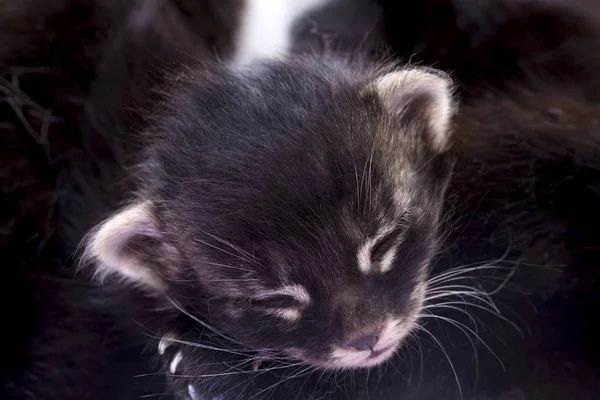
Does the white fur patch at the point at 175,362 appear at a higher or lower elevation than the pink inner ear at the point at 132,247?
lower

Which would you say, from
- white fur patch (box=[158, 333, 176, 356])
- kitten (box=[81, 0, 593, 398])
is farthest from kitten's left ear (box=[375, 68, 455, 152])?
white fur patch (box=[158, 333, 176, 356])

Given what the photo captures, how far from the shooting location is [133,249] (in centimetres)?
→ 105

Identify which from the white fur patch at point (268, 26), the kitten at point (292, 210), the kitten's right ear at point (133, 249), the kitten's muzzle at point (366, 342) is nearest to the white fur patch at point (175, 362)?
the kitten at point (292, 210)

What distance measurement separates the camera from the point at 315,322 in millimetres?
910

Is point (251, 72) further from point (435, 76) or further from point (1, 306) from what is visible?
point (1, 306)

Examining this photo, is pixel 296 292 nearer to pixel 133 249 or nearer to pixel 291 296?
pixel 291 296

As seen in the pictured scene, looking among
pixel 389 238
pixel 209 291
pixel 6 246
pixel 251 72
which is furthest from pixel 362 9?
pixel 6 246

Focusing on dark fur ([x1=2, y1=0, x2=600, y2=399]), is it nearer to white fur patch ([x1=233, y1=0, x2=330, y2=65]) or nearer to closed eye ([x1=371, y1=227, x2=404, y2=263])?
closed eye ([x1=371, y1=227, x2=404, y2=263])

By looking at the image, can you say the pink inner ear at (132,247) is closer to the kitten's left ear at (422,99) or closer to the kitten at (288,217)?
the kitten at (288,217)

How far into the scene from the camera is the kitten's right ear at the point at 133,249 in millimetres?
996

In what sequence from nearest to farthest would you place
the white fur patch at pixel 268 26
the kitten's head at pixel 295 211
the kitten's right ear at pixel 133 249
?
the kitten's head at pixel 295 211
the kitten's right ear at pixel 133 249
the white fur patch at pixel 268 26

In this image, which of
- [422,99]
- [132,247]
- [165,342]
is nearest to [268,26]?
[422,99]

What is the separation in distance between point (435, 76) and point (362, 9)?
23 centimetres

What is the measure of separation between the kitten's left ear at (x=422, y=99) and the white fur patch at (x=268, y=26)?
0.20 metres
